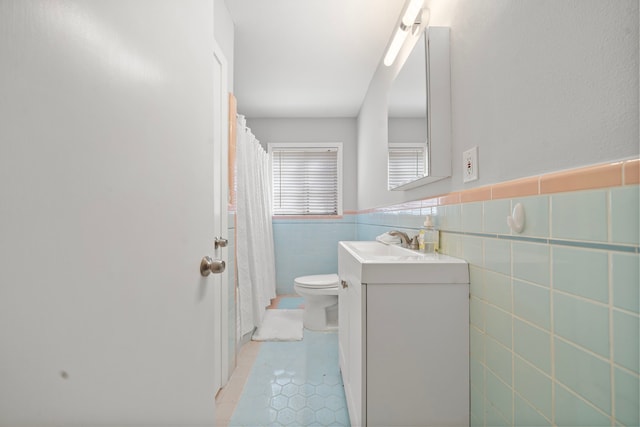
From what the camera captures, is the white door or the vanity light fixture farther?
the vanity light fixture

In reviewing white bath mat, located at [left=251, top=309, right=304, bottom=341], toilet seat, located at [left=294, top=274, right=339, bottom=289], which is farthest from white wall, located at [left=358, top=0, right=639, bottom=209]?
white bath mat, located at [left=251, top=309, right=304, bottom=341]

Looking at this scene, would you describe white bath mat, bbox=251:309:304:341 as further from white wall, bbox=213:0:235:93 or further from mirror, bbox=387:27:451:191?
white wall, bbox=213:0:235:93

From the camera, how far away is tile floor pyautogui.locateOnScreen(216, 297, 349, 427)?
57.0 inches

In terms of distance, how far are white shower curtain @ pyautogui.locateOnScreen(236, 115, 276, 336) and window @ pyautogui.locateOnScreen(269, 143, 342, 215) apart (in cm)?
61

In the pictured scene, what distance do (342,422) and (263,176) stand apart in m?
2.30

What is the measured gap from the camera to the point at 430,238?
1.38 meters

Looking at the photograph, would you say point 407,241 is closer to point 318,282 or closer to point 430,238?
point 430,238

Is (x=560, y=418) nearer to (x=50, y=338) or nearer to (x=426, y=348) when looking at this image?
(x=426, y=348)

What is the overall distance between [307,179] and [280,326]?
1.86m

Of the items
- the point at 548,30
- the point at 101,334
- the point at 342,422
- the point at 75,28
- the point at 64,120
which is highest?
the point at 548,30

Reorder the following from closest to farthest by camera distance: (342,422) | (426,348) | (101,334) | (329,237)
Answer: (101,334)
(426,348)
(342,422)
(329,237)

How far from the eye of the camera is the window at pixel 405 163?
4.79ft

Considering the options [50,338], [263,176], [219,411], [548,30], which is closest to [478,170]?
[548,30]

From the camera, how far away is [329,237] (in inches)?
145
